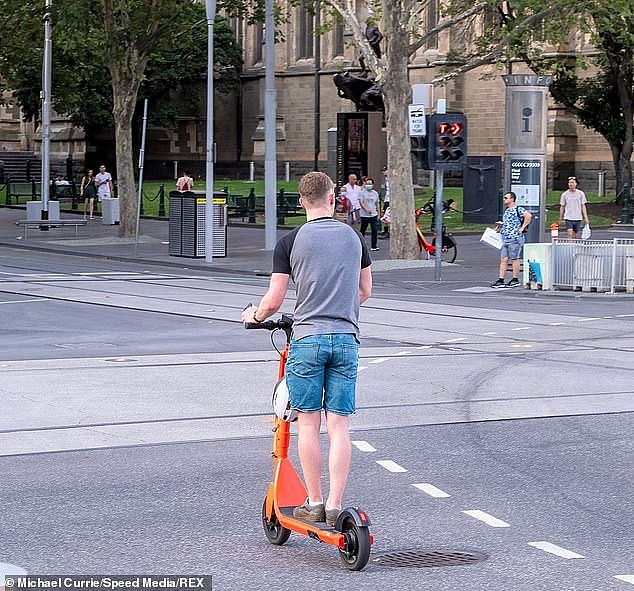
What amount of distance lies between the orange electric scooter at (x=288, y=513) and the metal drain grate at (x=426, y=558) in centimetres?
26

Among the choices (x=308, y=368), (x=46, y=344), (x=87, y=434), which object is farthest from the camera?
(x=46, y=344)

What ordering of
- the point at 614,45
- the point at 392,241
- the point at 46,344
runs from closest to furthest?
the point at 46,344
the point at 392,241
the point at 614,45

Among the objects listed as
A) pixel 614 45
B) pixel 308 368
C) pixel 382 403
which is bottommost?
pixel 382 403

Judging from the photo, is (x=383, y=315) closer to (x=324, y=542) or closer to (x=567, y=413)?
(x=567, y=413)

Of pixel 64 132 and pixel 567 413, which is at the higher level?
pixel 64 132

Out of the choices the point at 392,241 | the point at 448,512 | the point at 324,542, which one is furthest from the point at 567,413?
the point at 392,241

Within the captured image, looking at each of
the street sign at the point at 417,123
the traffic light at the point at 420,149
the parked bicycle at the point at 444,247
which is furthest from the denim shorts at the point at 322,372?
the parked bicycle at the point at 444,247

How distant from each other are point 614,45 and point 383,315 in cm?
2637

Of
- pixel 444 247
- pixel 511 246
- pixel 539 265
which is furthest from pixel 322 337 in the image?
pixel 444 247

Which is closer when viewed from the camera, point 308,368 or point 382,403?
point 308,368

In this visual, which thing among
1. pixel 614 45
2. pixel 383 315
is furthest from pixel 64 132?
pixel 383 315

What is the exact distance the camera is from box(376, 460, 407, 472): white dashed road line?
892cm

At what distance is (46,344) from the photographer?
15828mm

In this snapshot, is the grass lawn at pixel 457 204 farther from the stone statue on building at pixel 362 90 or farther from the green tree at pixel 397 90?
the green tree at pixel 397 90
